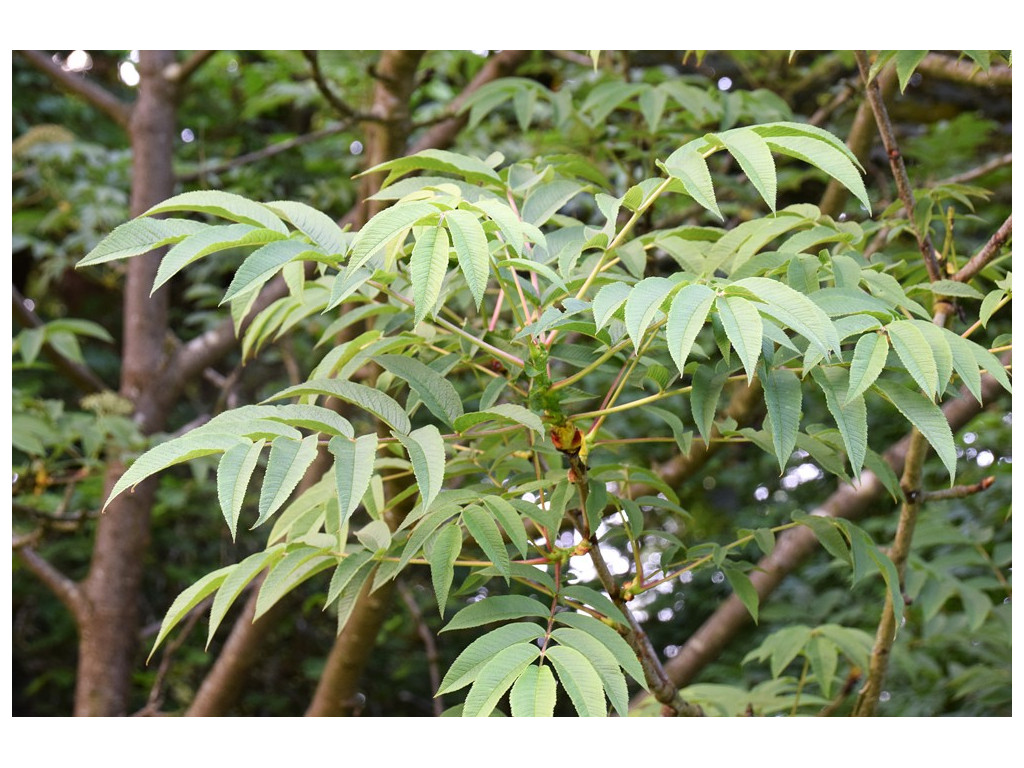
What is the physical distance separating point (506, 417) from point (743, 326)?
199 millimetres

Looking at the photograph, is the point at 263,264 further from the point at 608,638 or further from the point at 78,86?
the point at 78,86

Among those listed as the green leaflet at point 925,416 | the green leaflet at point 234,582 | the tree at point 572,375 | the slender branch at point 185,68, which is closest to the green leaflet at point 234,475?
the tree at point 572,375

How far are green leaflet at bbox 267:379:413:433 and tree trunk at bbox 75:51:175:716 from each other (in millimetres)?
1171

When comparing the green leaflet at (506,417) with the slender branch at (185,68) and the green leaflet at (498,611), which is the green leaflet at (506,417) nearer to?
the green leaflet at (498,611)

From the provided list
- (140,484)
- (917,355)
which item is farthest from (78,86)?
(917,355)

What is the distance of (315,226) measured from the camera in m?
0.77

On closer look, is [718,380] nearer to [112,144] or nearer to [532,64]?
[532,64]

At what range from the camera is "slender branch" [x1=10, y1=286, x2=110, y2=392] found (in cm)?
188

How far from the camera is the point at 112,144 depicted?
11.1ft

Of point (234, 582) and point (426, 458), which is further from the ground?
point (426, 458)

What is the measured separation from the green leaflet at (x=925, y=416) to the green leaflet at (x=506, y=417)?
0.25 m

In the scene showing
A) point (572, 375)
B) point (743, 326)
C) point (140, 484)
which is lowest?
point (140, 484)

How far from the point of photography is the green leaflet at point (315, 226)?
2.49 ft
